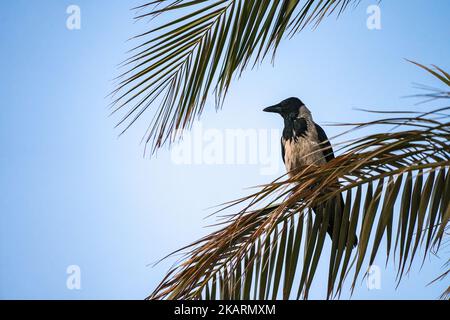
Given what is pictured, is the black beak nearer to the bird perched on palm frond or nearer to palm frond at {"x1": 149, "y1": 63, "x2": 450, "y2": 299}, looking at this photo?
the bird perched on palm frond

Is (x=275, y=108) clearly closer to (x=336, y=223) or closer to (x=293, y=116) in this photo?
(x=293, y=116)

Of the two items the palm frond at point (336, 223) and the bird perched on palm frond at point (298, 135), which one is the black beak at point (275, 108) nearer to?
the bird perched on palm frond at point (298, 135)

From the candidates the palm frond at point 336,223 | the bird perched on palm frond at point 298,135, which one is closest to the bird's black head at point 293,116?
the bird perched on palm frond at point 298,135

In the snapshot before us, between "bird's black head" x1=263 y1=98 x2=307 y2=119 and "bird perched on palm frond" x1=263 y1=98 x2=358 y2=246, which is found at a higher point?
"bird's black head" x1=263 y1=98 x2=307 y2=119

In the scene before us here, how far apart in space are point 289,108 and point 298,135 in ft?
0.75

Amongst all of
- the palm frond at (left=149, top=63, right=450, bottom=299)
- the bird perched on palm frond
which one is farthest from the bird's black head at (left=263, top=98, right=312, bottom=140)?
the palm frond at (left=149, top=63, right=450, bottom=299)

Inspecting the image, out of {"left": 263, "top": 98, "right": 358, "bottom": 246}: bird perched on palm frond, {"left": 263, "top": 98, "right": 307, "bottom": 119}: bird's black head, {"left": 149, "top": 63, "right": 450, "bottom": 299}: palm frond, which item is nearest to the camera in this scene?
{"left": 149, "top": 63, "right": 450, "bottom": 299}: palm frond

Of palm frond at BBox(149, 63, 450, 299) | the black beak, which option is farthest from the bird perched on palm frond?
palm frond at BBox(149, 63, 450, 299)

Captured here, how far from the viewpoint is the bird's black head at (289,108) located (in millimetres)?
3873

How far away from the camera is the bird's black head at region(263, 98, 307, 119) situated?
387 centimetres

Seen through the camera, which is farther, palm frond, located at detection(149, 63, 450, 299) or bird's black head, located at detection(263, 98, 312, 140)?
bird's black head, located at detection(263, 98, 312, 140)

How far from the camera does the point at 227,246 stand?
179 centimetres

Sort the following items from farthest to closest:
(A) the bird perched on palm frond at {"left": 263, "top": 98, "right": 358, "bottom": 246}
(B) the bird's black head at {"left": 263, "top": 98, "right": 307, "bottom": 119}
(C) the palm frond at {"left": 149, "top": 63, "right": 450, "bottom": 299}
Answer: (B) the bird's black head at {"left": 263, "top": 98, "right": 307, "bottom": 119}
(A) the bird perched on palm frond at {"left": 263, "top": 98, "right": 358, "bottom": 246}
(C) the palm frond at {"left": 149, "top": 63, "right": 450, "bottom": 299}
